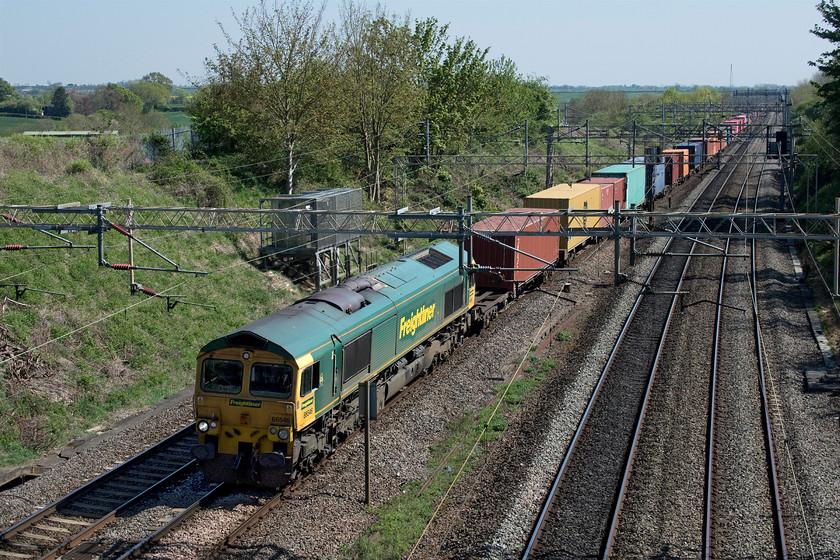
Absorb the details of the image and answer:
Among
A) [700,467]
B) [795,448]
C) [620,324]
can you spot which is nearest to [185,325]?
[620,324]

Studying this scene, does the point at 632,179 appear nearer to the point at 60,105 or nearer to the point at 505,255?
the point at 505,255

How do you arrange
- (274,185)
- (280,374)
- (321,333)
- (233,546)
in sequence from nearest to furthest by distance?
(233,546)
(280,374)
(321,333)
(274,185)

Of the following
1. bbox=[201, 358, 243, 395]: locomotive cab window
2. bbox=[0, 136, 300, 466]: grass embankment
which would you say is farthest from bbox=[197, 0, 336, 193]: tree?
bbox=[201, 358, 243, 395]: locomotive cab window

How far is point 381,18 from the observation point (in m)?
39.3

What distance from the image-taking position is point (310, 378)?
14070mm

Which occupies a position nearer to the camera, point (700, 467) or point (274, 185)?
point (700, 467)

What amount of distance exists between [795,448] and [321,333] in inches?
409

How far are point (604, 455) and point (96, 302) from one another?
15.7m

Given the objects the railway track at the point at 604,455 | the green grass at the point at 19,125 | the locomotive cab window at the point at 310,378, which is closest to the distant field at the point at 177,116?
the green grass at the point at 19,125

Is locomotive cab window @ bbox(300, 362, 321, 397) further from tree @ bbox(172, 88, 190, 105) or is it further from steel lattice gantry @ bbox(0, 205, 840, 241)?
tree @ bbox(172, 88, 190, 105)

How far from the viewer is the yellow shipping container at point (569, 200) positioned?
31266 mm

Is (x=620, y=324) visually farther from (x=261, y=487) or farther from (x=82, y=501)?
(x=82, y=501)

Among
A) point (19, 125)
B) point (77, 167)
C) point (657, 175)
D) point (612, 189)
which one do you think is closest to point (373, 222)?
point (77, 167)

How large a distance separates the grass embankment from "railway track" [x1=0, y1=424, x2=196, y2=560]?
2856 millimetres
